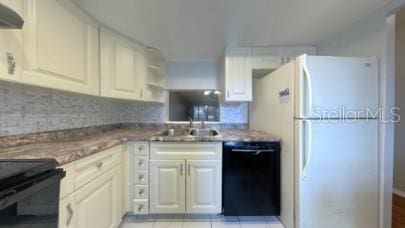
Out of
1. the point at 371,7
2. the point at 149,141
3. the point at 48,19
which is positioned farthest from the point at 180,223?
the point at 371,7

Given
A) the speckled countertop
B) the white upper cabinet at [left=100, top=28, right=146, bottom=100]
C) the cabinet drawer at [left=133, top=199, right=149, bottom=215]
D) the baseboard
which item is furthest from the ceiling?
the baseboard

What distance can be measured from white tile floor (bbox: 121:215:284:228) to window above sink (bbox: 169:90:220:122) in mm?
1371

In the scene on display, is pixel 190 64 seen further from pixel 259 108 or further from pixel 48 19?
pixel 48 19

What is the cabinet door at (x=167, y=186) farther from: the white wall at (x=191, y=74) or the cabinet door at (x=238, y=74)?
the white wall at (x=191, y=74)

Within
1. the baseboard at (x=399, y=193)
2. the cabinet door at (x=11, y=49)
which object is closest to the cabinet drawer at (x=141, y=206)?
the cabinet door at (x=11, y=49)

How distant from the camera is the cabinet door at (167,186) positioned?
235cm

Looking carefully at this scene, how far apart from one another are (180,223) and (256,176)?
2.90ft

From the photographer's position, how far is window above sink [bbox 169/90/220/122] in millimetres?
3408

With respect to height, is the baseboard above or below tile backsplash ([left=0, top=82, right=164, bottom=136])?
below

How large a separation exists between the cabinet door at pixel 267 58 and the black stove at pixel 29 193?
7.78 ft

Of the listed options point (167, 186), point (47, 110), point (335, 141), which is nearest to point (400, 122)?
point (335, 141)

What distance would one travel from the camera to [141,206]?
2.34 meters

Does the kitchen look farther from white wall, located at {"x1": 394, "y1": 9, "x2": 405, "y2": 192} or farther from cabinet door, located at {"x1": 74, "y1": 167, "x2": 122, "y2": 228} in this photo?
white wall, located at {"x1": 394, "y1": 9, "x2": 405, "y2": 192}

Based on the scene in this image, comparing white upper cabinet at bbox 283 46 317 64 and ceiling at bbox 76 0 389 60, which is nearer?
ceiling at bbox 76 0 389 60
